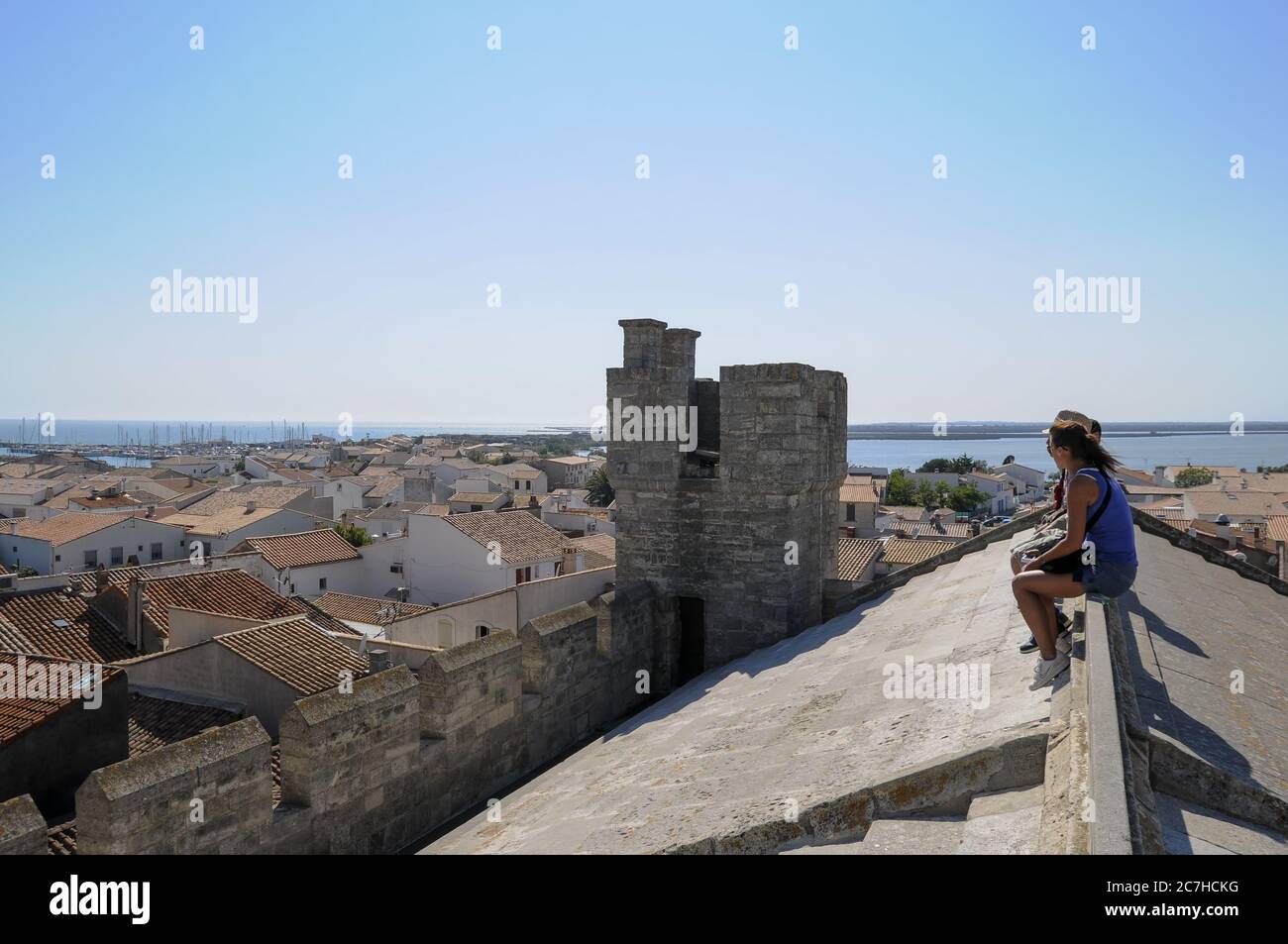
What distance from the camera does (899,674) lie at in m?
6.71

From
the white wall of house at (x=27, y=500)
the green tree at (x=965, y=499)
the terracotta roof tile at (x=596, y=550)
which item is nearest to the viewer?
the terracotta roof tile at (x=596, y=550)

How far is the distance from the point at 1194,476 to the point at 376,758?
103030 millimetres

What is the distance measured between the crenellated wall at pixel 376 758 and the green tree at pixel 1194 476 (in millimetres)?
96999

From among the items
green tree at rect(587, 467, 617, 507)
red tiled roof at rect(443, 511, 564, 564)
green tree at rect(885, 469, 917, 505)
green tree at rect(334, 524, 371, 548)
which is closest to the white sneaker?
red tiled roof at rect(443, 511, 564, 564)

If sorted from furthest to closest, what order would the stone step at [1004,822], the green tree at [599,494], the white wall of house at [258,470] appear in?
1. the white wall of house at [258,470]
2. the green tree at [599,494]
3. the stone step at [1004,822]

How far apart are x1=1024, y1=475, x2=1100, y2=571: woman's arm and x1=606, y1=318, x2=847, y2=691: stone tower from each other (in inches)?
241

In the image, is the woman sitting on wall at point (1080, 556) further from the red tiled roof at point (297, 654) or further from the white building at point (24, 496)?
the white building at point (24, 496)

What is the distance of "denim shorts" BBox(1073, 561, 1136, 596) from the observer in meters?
5.18

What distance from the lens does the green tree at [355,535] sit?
48353mm

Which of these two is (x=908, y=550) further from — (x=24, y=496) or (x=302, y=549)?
(x=24, y=496)

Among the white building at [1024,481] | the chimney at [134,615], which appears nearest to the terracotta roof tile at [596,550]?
the chimney at [134,615]

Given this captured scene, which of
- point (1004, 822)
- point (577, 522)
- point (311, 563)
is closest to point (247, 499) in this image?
point (577, 522)

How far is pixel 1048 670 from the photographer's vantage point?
5141mm
